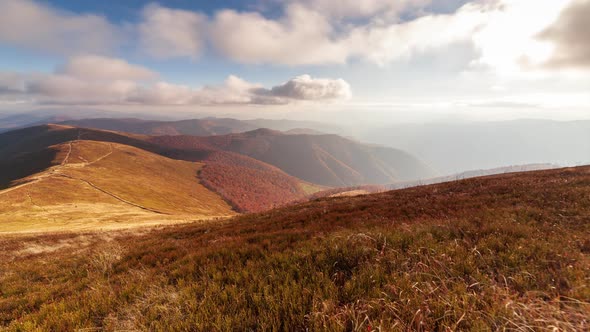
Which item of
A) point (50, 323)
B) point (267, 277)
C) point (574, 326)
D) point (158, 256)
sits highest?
point (574, 326)

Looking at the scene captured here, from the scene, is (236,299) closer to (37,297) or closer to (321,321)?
(321,321)

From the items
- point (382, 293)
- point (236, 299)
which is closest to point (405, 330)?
point (382, 293)

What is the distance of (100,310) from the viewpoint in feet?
17.6

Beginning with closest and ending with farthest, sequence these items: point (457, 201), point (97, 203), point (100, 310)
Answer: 1. point (100, 310)
2. point (457, 201)
3. point (97, 203)

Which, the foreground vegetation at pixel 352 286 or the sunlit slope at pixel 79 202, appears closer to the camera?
the foreground vegetation at pixel 352 286

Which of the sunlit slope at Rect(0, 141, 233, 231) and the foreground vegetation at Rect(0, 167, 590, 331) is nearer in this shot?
the foreground vegetation at Rect(0, 167, 590, 331)

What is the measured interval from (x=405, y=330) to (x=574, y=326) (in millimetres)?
2331

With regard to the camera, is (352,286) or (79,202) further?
(79,202)

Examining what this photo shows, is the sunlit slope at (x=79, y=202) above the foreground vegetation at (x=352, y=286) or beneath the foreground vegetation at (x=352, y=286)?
beneath

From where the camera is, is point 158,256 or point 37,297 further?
point 158,256

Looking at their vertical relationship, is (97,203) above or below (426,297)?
below

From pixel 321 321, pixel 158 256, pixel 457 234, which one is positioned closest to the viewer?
pixel 321 321

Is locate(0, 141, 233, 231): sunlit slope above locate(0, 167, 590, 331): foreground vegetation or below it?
below

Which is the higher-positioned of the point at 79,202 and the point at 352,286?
the point at 352,286
